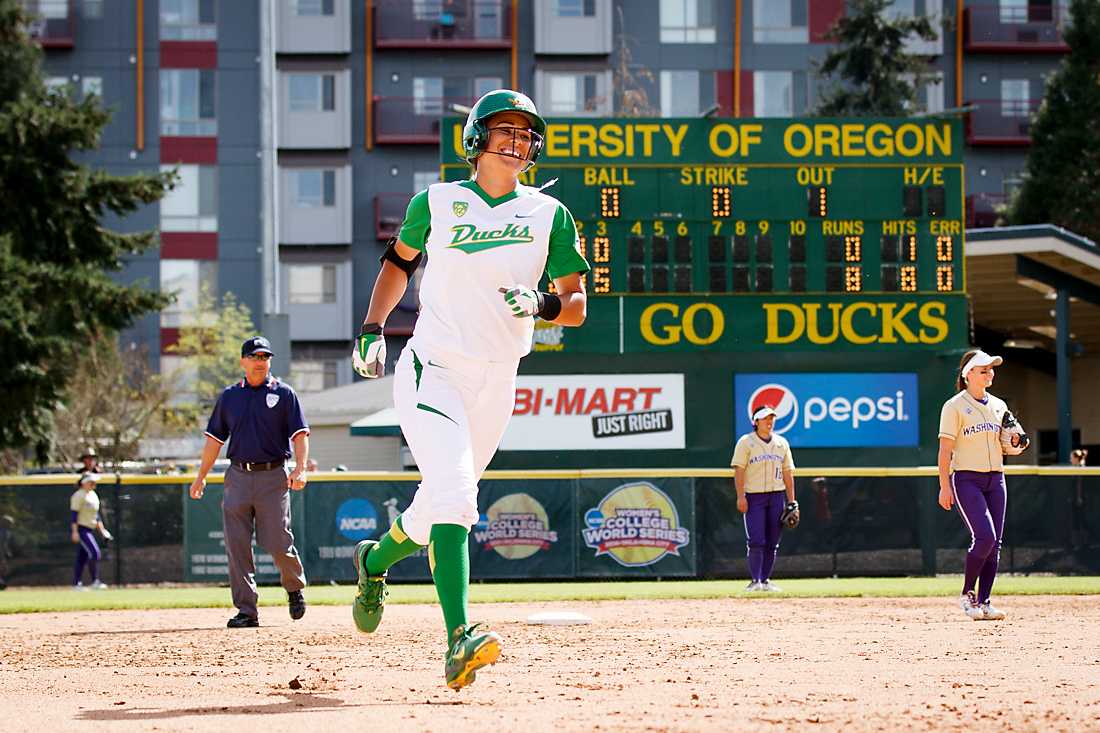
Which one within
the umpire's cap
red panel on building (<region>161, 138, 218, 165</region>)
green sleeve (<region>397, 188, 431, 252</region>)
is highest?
red panel on building (<region>161, 138, 218, 165</region>)

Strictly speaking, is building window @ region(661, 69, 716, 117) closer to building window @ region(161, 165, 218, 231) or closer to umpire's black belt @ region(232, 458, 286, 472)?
building window @ region(161, 165, 218, 231)

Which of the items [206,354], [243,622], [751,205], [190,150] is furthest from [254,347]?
[190,150]

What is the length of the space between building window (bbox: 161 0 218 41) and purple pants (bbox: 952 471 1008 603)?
140 ft

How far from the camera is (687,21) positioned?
170 feet

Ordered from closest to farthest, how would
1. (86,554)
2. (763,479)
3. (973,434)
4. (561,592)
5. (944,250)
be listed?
(973,434), (763,479), (561,592), (86,554), (944,250)

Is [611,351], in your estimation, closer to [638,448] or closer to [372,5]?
[638,448]

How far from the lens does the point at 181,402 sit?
50.3m

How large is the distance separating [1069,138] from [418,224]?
141 ft

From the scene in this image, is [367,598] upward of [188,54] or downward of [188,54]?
downward

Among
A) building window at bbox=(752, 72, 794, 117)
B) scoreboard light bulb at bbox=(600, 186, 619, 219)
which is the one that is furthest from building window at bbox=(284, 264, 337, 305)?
scoreboard light bulb at bbox=(600, 186, 619, 219)

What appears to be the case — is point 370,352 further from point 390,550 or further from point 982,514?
point 982,514

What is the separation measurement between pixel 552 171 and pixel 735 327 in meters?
3.44

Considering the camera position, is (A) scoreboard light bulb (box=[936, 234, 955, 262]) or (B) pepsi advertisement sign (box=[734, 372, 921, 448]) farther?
(B) pepsi advertisement sign (box=[734, 372, 921, 448])

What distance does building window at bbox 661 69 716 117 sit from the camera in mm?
51625
